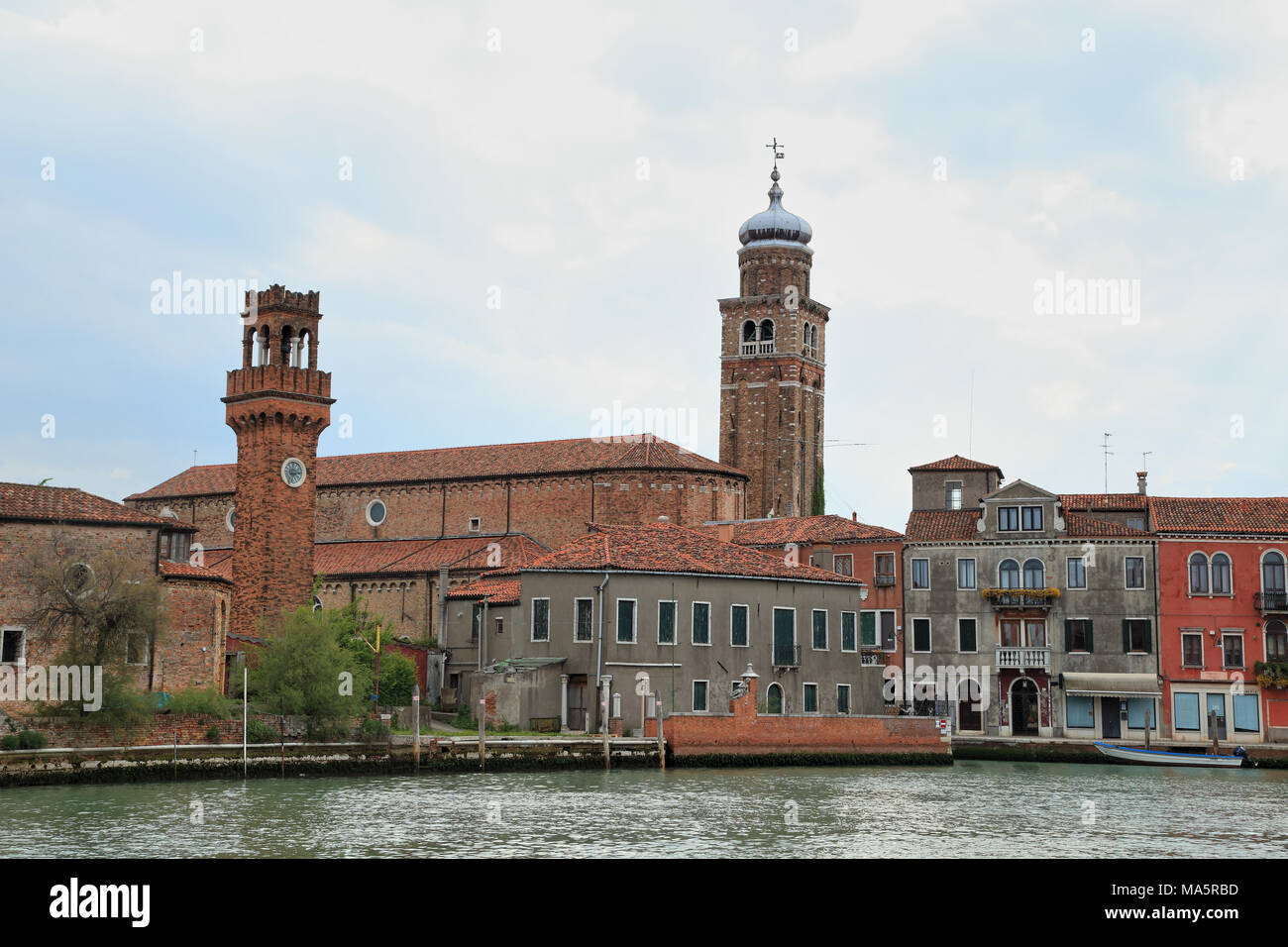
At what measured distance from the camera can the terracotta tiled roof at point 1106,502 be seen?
163ft

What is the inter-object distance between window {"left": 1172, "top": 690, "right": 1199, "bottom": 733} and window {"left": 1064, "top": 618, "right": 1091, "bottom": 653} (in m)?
3.16

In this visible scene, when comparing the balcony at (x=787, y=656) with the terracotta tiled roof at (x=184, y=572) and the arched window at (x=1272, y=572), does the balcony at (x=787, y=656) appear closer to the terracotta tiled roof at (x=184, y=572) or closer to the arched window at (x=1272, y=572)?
the arched window at (x=1272, y=572)

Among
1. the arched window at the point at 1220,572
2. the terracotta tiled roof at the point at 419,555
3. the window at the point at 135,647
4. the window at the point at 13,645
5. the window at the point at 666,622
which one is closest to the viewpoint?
the window at the point at 135,647

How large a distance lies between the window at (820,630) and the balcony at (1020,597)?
24.1 feet

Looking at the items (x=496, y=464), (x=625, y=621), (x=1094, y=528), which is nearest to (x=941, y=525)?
(x=1094, y=528)

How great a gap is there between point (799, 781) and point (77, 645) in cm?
1753

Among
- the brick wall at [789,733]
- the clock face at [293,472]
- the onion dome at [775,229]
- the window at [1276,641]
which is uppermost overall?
the onion dome at [775,229]

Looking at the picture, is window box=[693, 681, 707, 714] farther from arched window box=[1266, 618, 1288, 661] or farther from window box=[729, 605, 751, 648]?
arched window box=[1266, 618, 1288, 661]

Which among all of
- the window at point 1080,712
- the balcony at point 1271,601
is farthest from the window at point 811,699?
the balcony at point 1271,601

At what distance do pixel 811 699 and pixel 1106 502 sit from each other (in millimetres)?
14768

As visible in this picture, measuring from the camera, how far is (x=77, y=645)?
33938 millimetres

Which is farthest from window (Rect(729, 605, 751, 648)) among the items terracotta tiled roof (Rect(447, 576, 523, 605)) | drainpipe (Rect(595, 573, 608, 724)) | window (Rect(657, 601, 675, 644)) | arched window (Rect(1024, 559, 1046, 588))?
arched window (Rect(1024, 559, 1046, 588))

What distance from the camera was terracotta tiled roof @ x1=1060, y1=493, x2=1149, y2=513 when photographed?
49625mm

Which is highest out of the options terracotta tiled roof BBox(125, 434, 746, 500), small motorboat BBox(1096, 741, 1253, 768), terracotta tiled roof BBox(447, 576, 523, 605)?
terracotta tiled roof BBox(125, 434, 746, 500)
